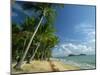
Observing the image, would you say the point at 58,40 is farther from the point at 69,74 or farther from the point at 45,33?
the point at 69,74

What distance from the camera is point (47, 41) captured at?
250 centimetres

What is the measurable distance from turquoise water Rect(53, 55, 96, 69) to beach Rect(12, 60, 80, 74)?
0.15ft

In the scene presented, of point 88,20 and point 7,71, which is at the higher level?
point 88,20

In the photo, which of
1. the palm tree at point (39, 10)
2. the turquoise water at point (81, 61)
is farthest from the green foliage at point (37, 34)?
the turquoise water at point (81, 61)

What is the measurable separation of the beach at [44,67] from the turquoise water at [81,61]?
0.15 ft

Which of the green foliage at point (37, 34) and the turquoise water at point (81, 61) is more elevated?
the green foliage at point (37, 34)

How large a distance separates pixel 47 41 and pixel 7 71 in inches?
20.8

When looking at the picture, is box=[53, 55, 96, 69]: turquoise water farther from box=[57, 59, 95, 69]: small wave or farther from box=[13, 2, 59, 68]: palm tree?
box=[13, 2, 59, 68]: palm tree

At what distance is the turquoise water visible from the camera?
8.37 feet

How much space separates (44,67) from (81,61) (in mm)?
443

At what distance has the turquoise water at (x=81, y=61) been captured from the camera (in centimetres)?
255

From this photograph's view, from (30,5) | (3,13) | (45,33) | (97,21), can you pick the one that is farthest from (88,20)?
(3,13)

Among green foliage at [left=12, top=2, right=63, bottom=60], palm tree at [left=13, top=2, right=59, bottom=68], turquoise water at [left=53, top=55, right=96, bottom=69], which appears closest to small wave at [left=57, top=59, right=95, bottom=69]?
turquoise water at [left=53, top=55, right=96, bottom=69]

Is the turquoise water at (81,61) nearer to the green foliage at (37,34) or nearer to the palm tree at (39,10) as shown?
the green foliage at (37,34)
